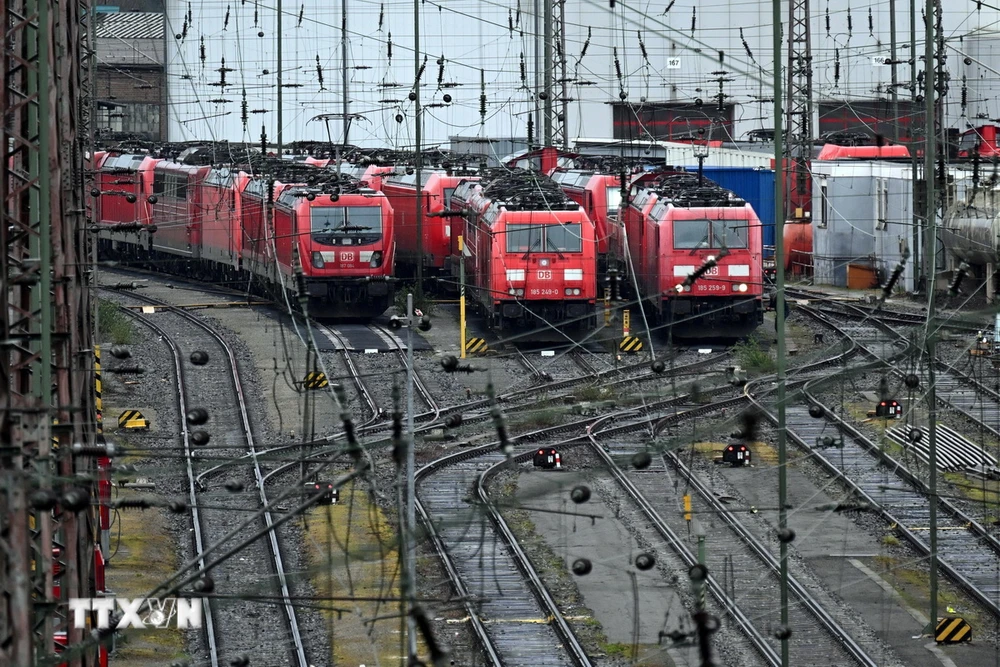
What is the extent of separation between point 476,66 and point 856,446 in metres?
35.0

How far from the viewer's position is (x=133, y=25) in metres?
59.5

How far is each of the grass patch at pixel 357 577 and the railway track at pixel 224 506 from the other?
38cm

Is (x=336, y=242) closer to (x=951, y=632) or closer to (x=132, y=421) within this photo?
(x=132, y=421)

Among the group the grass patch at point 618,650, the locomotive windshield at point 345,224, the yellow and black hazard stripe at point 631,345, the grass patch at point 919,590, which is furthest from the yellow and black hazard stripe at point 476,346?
the grass patch at point 618,650

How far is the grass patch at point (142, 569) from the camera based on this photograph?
1605cm

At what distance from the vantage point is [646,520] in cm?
2016

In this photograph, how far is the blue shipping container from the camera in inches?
1578

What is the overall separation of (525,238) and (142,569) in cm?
1211

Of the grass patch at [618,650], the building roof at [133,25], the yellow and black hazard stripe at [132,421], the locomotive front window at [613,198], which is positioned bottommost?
the grass patch at [618,650]

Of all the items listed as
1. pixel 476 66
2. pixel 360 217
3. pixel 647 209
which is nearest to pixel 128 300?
pixel 360 217

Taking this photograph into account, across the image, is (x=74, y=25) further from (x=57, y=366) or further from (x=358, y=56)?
(x=358, y=56)

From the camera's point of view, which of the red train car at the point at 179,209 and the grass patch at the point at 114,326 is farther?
the red train car at the point at 179,209

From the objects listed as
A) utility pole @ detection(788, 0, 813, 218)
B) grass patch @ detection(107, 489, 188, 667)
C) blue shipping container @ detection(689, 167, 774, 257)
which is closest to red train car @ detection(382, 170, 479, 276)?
utility pole @ detection(788, 0, 813, 218)

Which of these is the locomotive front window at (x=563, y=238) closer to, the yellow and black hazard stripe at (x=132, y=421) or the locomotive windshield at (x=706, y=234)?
the locomotive windshield at (x=706, y=234)
